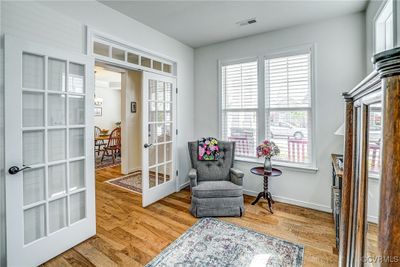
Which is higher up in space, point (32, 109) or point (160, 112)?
point (160, 112)

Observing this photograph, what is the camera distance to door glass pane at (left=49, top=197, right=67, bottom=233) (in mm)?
2068

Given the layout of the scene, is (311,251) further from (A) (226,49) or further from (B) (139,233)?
(A) (226,49)

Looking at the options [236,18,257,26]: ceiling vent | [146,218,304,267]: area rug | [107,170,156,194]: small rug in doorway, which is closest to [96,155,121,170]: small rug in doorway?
[107,170,156,194]: small rug in doorway

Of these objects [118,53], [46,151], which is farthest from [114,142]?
[46,151]

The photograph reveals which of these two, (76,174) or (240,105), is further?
(240,105)

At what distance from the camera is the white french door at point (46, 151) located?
5.74 ft

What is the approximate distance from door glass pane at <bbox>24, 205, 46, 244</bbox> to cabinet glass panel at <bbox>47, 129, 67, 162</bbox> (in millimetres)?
483

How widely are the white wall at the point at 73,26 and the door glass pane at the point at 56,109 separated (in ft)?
1.34

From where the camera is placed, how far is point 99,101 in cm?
765

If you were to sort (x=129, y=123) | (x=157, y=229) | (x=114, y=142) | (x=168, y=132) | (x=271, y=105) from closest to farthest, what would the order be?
(x=157, y=229) → (x=271, y=105) → (x=168, y=132) → (x=129, y=123) → (x=114, y=142)

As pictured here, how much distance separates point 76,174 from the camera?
2.28 metres

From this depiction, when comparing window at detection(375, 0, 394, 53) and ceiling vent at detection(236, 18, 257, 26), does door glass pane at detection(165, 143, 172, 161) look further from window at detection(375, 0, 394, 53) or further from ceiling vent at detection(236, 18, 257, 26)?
window at detection(375, 0, 394, 53)

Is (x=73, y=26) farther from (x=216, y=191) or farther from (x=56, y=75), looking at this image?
(x=216, y=191)

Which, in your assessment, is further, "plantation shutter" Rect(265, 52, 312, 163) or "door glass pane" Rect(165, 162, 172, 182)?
"door glass pane" Rect(165, 162, 172, 182)
